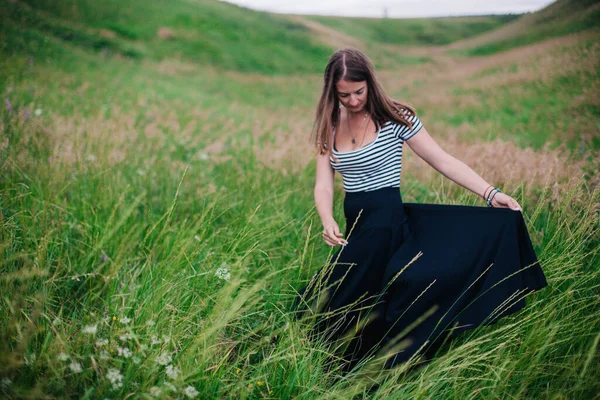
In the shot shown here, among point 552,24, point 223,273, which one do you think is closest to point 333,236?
point 223,273

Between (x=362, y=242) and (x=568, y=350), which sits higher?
(x=362, y=242)

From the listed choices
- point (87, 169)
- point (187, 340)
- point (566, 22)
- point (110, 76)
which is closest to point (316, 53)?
point (566, 22)

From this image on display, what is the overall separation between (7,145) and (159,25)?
2627 cm

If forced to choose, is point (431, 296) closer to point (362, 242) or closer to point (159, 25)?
point (362, 242)

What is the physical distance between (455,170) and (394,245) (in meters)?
0.55

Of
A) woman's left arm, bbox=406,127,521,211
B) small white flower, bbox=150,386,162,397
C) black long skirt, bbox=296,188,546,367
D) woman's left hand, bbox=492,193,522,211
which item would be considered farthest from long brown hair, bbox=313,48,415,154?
small white flower, bbox=150,386,162,397

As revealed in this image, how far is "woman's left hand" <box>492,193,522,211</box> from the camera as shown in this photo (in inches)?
81.0

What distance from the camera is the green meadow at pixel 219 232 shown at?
62.7 inches

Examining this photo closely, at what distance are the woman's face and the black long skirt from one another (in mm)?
513

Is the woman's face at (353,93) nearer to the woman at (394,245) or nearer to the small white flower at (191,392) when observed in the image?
the woman at (394,245)

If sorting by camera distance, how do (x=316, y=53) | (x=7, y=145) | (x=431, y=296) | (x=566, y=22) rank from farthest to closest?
(x=316, y=53) < (x=566, y=22) < (x=7, y=145) < (x=431, y=296)

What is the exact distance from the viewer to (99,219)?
2.76 m

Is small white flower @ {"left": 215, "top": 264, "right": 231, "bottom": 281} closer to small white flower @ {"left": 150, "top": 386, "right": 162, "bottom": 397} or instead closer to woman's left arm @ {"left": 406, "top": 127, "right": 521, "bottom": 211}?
small white flower @ {"left": 150, "top": 386, "right": 162, "bottom": 397}

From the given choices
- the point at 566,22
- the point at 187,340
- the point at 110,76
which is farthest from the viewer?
the point at 566,22
